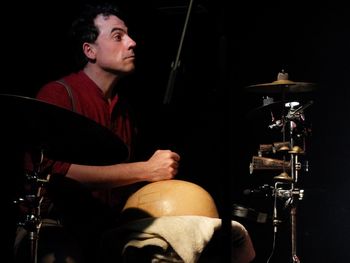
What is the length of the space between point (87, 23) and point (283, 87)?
61.1 inches

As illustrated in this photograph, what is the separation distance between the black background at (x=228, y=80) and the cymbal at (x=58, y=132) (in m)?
0.31

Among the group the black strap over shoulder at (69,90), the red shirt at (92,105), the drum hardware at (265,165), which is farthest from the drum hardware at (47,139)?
the drum hardware at (265,165)

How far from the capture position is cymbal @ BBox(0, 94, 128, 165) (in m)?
1.63

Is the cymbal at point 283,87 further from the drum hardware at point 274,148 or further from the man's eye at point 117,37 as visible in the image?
the man's eye at point 117,37

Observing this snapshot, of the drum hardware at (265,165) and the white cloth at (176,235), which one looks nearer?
the white cloth at (176,235)

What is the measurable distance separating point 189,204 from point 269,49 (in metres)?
2.13

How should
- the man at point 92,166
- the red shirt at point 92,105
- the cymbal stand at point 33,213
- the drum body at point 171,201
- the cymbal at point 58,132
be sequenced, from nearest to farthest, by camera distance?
the cymbal at point 58,132, the cymbal stand at point 33,213, the drum body at point 171,201, the man at point 92,166, the red shirt at point 92,105

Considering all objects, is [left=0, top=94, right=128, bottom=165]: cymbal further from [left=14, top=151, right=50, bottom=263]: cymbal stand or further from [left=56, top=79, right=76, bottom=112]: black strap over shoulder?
[left=56, top=79, right=76, bottom=112]: black strap over shoulder

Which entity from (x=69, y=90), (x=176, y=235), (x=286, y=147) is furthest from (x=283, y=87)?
(x=176, y=235)

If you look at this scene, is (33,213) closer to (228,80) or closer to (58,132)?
(58,132)

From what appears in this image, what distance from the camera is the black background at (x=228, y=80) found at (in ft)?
8.19

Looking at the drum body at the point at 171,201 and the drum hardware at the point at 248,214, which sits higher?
the drum body at the point at 171,201

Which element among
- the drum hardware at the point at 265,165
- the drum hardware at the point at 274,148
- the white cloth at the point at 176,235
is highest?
the drum hardware at the point at 274,148

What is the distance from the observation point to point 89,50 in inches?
110
